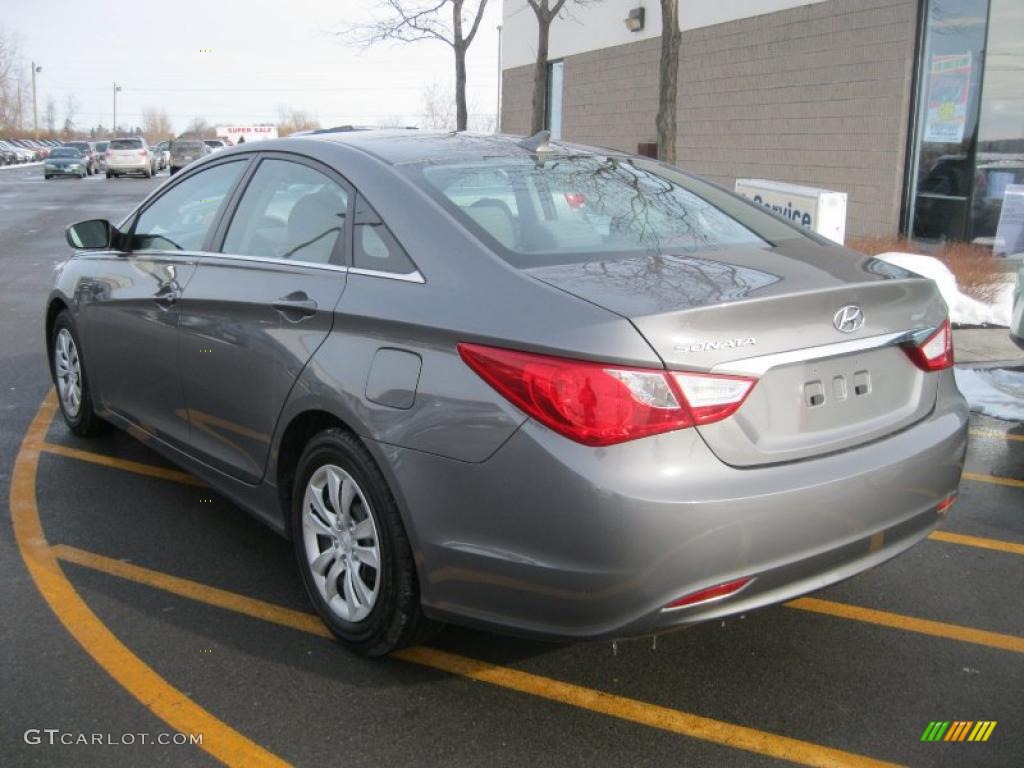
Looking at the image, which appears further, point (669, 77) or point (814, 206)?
point (669, 77)

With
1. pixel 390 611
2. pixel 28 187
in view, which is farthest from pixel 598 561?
pixel 28 187

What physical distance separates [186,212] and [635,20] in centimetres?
1938

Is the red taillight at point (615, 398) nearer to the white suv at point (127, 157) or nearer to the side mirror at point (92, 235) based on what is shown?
the side mirror at point (92, 235)

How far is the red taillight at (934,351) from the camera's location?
3.27m

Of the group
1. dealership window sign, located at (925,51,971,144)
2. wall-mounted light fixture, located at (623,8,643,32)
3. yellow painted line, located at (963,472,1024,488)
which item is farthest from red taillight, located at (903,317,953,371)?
wall-mounted light fixture, located at (623,8,643,32)

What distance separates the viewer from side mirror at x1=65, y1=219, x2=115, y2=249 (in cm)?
516

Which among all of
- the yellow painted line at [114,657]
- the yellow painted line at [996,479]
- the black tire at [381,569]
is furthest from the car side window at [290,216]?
the yellow painted line at [996,479]

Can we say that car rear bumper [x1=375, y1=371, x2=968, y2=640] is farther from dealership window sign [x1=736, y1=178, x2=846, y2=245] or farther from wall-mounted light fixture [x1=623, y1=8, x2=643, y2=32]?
wall-mounted light fixture [x1=623, y1=8, x2=643, y2=32]

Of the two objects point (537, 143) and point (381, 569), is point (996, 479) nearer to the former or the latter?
point (537, 143)

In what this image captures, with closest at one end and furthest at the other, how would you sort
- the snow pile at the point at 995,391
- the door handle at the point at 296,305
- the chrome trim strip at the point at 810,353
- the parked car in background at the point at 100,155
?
the chrome trim strip at the point at 810,353 → the door handle at the point at 296,305 → the snow pile at the point at 995,391 → the parked car in background at the point at 100,155

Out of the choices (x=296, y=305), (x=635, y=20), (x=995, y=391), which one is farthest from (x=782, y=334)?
(x=635, y=20)

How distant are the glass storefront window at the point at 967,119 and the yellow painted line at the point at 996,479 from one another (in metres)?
9.44

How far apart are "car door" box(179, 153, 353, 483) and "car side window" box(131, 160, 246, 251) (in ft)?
0.65

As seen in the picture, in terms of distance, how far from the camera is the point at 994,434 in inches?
248
